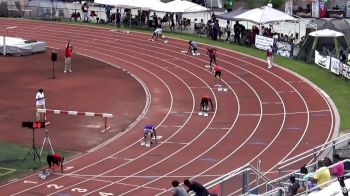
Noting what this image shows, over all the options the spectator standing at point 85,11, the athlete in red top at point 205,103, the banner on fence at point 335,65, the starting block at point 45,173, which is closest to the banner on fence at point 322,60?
the banner on fence at point 335,65

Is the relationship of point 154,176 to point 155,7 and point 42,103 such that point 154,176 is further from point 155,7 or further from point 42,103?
point 155,7

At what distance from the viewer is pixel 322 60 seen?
43.2m

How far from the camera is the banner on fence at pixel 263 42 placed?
48028mm

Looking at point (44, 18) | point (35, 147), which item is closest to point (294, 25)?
point (44, 18)

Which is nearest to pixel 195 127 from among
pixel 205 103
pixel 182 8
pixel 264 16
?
pixel 205 103

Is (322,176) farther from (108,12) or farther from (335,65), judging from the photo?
(108,12)

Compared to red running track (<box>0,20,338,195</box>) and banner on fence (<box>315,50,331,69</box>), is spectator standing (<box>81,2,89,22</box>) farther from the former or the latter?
banner on fence (<box>315,50,331,69</box>)

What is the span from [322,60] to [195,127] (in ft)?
50.0

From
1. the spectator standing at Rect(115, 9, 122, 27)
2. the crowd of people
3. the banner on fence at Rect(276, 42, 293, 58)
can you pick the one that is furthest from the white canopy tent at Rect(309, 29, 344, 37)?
the crowd of people

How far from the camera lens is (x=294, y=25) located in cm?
5681

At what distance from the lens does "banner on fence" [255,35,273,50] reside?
48.0 m

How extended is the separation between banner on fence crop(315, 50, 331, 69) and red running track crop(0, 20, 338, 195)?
2.60 meters

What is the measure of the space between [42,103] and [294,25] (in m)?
29.8

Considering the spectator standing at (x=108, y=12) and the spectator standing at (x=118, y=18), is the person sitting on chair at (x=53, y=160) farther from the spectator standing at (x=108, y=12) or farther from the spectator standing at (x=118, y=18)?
the spectator standing at (x=108, y=12)
